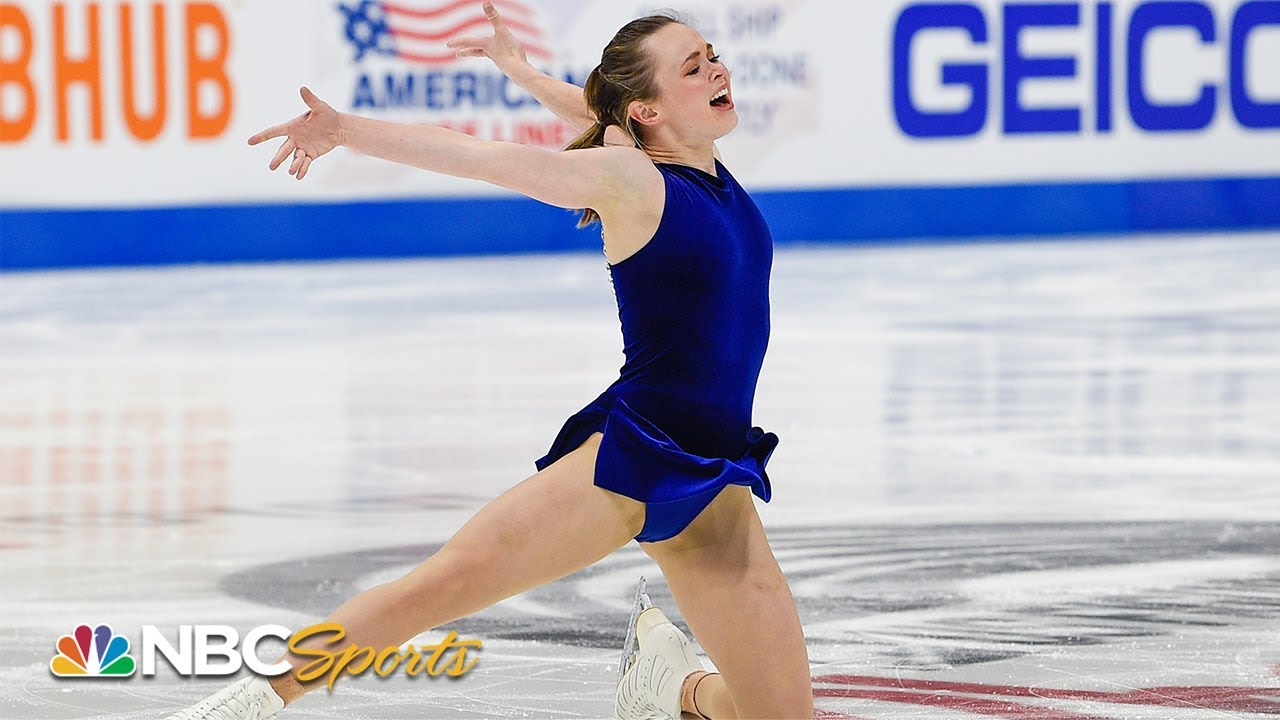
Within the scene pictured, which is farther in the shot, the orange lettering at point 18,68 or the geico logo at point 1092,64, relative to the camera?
the geico logo at point 1092,64

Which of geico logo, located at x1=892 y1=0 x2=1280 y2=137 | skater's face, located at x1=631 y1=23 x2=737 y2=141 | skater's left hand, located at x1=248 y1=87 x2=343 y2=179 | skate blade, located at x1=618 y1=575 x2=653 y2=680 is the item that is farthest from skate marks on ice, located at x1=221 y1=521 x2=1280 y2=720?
geico logo, located at x1=892 y1=0 x2=1280 y2=137

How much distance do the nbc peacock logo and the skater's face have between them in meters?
1.21

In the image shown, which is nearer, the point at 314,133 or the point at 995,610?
the point at 314,133

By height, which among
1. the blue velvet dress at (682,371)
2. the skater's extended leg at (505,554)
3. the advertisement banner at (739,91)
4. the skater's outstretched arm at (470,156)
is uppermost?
the advertisement banner at (739,91)

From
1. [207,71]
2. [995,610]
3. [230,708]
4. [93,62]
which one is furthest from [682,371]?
[207,71]

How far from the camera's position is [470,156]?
96.1 inches

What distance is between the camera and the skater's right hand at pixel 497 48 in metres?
3.16

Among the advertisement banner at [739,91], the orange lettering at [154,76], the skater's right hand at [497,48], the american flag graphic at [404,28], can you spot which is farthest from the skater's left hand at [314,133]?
the american flag graphic at [404,28]

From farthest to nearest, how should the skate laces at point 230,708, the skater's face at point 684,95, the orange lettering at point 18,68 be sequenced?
the orange lettering at point 18,68 < the skater's face at point 684,95 < the skate laces at point 230,708

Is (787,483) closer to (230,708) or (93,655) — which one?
(93,655)

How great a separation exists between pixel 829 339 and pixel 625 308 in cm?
522

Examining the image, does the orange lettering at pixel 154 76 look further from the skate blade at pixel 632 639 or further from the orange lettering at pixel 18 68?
the skate blade at pixel 632 639

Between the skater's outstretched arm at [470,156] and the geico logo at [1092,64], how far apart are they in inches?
410

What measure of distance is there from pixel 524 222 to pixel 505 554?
10049 mm
